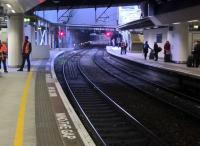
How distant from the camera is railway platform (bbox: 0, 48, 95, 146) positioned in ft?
30.7

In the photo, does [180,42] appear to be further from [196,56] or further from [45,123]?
[45,123]

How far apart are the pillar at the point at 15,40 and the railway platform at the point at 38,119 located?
433 inches

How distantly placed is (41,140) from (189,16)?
870 inches

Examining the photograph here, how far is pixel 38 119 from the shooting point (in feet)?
38.1

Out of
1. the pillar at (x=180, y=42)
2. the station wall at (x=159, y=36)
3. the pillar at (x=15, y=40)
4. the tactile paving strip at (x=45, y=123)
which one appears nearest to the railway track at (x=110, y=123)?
the tactile paving strip at (x=45, y=123)

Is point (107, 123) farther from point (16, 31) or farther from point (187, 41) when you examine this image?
point (187, 41)

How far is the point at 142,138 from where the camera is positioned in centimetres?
1166

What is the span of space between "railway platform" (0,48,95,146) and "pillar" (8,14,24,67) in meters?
11.0

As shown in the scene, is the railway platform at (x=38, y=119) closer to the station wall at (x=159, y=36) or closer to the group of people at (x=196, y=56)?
the group of people at (x=196, y=56)

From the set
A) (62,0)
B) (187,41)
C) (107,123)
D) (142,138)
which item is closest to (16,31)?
(62,0)

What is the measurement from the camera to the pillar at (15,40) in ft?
96.7

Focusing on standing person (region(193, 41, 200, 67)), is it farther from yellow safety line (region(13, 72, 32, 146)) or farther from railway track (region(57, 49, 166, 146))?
yellow safety line (region(13, 72, 32, 146))

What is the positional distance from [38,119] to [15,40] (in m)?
18.6

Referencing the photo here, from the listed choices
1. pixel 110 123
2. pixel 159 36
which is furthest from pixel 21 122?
pixel 159 36
